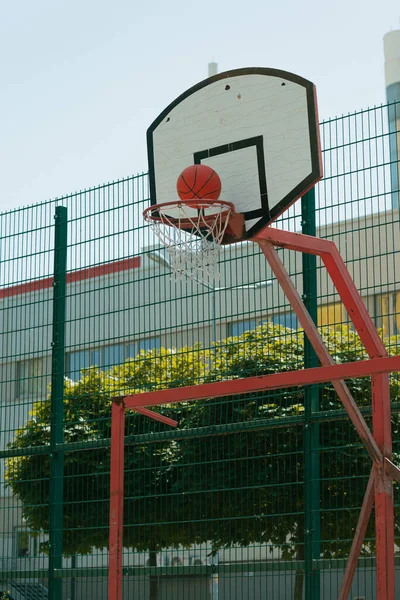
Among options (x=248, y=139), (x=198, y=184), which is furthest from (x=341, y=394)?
(x=248, y=139)

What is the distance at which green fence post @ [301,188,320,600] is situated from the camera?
714 centimetres

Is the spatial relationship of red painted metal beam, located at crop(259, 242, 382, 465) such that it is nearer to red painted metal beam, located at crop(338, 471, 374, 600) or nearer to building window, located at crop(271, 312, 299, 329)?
red painted metal beam, located at crop(338, 471, 374, 600)

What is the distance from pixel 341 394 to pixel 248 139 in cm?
210

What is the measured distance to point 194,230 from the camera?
7.00 meters

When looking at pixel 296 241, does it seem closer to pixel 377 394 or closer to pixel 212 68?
pixel 377 394

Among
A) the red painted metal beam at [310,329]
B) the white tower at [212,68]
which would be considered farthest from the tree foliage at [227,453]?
the white tower at [212,68]

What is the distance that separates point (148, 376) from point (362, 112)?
3.46 meters

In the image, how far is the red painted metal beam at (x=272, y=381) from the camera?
598cm

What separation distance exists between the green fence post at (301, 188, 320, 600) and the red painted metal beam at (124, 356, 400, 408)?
108cm

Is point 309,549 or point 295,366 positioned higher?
point 295,366

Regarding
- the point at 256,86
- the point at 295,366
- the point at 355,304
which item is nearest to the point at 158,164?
the point at 256,86

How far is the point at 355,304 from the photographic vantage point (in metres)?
6.50

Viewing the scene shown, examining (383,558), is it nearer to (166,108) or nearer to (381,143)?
(381,143)

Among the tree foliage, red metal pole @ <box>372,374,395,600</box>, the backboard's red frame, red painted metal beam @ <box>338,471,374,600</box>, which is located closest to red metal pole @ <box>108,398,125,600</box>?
the backboard's red frame
